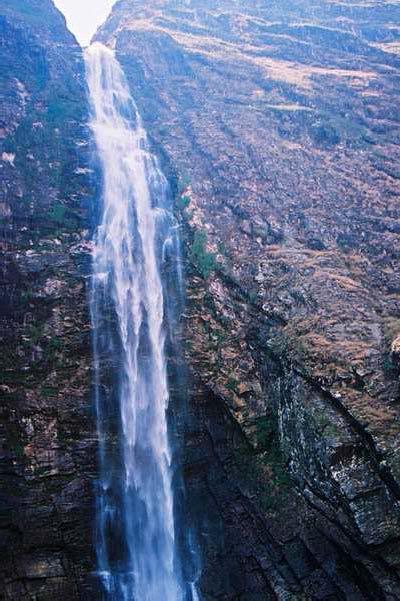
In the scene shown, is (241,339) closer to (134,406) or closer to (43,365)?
(134,406)

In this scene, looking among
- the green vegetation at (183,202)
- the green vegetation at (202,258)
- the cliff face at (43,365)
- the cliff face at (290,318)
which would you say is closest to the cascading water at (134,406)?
the cliff face at (43,365)

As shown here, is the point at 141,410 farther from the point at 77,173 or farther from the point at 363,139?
the point at 363,139

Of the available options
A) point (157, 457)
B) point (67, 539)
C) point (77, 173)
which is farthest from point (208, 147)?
point (67, 539)

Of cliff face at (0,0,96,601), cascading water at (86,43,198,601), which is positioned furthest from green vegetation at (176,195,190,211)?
cliff face at (0,0,96,601)

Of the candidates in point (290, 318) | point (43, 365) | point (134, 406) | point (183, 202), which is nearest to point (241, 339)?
point (290, 318)

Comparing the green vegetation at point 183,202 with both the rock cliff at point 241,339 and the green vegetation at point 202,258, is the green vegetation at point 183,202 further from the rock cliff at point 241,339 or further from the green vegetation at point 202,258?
the green vegetation at point 202,258

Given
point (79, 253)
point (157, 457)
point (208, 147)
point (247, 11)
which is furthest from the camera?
point (247, 11)
